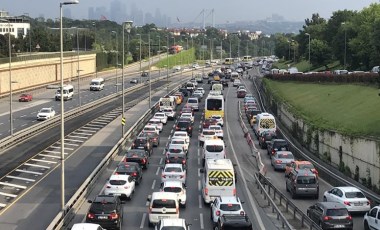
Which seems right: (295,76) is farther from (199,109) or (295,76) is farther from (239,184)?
(239,184)

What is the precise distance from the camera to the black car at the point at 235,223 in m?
26.0

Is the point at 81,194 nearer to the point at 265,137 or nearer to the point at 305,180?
the point at 305,180

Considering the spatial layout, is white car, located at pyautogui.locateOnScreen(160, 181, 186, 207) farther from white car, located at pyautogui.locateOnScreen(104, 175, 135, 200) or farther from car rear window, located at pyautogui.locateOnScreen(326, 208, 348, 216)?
car rear window, located at pyautogui.locateOnScreen(326, 208, 348, 216)

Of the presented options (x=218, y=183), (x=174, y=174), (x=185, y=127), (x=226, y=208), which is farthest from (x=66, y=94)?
(x=226, y=208)

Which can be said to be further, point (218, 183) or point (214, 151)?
point (214, 151)

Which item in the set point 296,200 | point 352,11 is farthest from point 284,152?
point 352,11

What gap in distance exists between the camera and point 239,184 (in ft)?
134

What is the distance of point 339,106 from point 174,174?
2665 centimetres

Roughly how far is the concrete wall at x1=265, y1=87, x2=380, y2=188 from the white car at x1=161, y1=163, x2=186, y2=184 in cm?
1015

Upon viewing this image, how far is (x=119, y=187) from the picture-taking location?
34.6 meters

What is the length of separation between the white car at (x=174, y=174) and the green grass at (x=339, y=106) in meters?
11.2

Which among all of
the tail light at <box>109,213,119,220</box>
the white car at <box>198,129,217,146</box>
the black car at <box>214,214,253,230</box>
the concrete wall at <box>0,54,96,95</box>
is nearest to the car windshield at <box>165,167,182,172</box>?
the tail light at <box>109,213,119,220</box>

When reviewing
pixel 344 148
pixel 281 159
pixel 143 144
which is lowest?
pixel 281 159

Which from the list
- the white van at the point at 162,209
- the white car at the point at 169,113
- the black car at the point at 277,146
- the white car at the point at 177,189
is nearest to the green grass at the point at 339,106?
the black car at the point at 277,146
